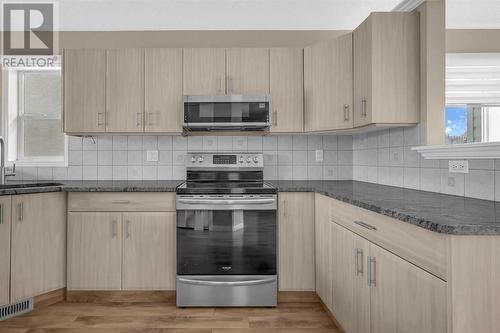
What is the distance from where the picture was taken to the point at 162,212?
8.99ft

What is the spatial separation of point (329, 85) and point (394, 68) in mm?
565

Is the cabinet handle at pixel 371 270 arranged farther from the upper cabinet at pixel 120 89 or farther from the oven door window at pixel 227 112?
the upper cabinet at pixel 120 89

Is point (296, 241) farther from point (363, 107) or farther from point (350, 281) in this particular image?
point (363, 107)

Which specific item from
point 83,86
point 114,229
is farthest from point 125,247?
point 83,86

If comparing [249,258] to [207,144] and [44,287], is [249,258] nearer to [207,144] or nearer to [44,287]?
[207,144]

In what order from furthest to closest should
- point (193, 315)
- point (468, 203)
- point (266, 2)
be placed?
point (266, 2) → point (193, 315) → point (468, 203)

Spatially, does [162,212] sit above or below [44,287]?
above

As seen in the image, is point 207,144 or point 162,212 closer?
point 162,212

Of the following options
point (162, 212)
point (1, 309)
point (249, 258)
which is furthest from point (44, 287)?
point (249, 258)

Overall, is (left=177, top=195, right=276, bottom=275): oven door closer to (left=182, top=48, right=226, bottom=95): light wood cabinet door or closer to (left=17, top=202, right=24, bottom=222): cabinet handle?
(left=182, top=48, right=226, bottom=95): light wood cabinet door

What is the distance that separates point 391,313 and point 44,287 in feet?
8.05

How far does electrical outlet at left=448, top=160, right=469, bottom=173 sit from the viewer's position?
6.24 ft

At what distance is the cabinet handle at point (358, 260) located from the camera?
185 cm

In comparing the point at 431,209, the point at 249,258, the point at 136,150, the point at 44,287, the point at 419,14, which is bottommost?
the point at 44,287
